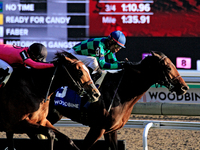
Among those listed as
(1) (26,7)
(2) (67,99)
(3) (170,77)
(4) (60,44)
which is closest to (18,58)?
(2) (67,99)

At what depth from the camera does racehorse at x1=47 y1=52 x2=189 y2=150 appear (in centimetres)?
418

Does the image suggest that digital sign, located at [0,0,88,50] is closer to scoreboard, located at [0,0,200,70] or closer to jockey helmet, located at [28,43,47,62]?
scoreboard, located at [0,0,200,70]

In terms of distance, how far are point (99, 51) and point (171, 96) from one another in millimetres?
2092

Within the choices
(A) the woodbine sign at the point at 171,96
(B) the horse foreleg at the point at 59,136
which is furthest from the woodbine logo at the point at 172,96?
(B) the horse foreleg at the point at 59,136

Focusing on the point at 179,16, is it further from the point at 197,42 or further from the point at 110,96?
the point at 110,96

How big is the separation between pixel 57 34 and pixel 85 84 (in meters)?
3.69

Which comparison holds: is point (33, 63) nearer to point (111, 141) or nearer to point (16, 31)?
point (111, 141)

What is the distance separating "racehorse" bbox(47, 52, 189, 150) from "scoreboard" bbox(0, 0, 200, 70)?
276cm

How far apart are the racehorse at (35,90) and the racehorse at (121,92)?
52 centimetres

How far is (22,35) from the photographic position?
290 inches

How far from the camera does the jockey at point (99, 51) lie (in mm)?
4336

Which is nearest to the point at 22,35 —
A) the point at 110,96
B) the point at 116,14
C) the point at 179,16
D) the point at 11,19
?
the point at 11,19

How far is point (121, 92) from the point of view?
435 cm

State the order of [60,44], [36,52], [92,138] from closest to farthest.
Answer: [36,52] < [92,138] < [60,44]
